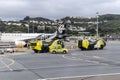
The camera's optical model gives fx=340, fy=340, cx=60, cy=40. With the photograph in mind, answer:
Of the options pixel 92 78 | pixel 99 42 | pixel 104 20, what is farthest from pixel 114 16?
pixel 92 78

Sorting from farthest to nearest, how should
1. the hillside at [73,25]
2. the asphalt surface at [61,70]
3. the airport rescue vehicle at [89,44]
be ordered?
the hillside at [73,25], the airport rescue vehicle at [89,44], the asphalt surface at [61,70]

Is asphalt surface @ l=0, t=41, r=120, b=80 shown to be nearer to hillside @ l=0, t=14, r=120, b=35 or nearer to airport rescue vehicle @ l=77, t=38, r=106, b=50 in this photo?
airport rescue vehicle @ l=77, t=38, r=106, b=50

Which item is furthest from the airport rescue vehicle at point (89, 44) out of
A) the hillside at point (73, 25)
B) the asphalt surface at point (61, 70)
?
the hillside at point (73, 25)

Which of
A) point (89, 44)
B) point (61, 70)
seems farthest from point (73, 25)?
point (61, 70)

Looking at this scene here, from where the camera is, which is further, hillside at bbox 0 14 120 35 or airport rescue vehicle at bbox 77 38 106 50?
hillside at bbox 0 14 120 35

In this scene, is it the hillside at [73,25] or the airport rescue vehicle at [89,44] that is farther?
the hillside at [73,25]

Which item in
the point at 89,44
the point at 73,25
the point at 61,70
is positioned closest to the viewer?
the point at 61,70

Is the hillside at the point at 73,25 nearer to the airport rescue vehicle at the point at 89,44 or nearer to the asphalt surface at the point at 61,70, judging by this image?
the airport rescue vehicle at the point at 89,44

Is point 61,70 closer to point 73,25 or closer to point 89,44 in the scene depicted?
point 89,44

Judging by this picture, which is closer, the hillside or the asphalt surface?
the asphalt surface

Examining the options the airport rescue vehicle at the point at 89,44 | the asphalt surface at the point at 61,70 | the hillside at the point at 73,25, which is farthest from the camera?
the hillside at the point at 73,25

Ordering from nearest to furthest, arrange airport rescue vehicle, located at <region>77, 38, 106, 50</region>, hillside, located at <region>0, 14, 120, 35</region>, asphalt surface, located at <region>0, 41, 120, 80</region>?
asphalt surface, located at <region>0, 41, 120, 80</region> < airport rescue vehicle, located at <region>77, 38, 106, 50</region> < hillside, located at <region>0, 14, 120, 35</region>

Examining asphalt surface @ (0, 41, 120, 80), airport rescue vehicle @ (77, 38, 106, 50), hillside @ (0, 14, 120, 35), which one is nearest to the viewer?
asphalt surface @ (0, 41, 120, 80)

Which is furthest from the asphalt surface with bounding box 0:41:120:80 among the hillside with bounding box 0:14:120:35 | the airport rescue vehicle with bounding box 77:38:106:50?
the hillside with bounding box 0:14:120:35
